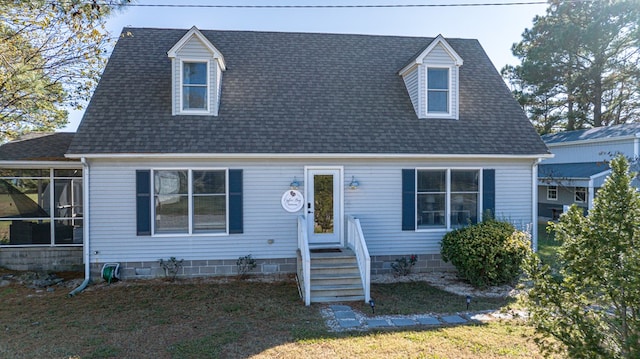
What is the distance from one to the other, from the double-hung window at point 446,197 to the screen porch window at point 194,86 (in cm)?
597

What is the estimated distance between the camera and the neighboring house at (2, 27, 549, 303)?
8.55 meters

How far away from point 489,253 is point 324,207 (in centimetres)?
395

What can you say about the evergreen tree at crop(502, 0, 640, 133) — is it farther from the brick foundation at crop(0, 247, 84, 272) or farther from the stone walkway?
the brick foundation at crop(0, 247, 84, 272)

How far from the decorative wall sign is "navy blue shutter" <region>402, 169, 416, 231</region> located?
2.63 metres

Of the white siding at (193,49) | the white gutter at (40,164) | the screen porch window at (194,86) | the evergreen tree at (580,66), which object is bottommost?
the white gutter at (40,164)

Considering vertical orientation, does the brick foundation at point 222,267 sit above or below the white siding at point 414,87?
below

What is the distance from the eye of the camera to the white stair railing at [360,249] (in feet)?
24.2

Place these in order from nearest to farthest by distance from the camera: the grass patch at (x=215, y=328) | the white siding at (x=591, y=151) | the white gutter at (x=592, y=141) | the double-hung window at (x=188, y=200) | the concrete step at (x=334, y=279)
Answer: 1. the grass patch at (x=215, y=328)
2. the concrete step at (x=334, y=279)
3. the double-hung window at (x=188, y=200)
4. the white gutter at (x=592, y=141)
5. the white siding at (x=591, y=151)

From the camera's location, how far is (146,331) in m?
5.81

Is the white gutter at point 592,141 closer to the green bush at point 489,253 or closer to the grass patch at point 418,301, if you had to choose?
the green bush at point 489,253

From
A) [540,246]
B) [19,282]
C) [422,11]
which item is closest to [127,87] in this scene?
[19,282]

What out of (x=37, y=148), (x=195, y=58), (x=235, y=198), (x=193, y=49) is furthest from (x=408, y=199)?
(x=37, y=148)

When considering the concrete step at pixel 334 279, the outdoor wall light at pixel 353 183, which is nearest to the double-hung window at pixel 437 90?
the outdoor wall light at pixel 353 183

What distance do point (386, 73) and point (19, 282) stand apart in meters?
11.2
